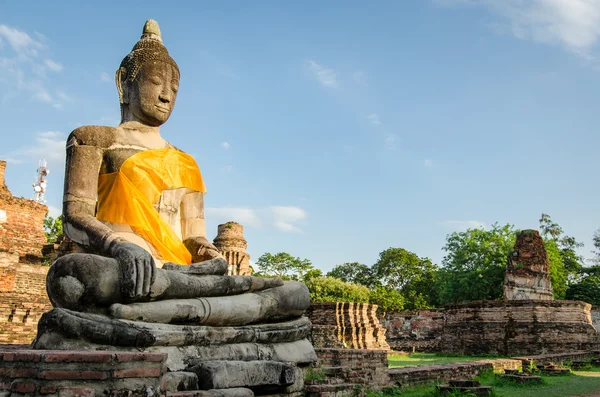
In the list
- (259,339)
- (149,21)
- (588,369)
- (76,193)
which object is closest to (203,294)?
(259,339)

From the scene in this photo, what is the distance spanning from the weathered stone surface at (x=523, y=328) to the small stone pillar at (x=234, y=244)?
458 inches

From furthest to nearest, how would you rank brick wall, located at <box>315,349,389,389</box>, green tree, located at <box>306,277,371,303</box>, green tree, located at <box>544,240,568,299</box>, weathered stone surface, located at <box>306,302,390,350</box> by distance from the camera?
green tree, located at <box>306,277,371,303</box>
green tree, located at <box>544,240,568,299</box>
weathered stone surface, located at <box>306,302,390,350</box>
brick wall, located at <box>315,349,389,389</box>

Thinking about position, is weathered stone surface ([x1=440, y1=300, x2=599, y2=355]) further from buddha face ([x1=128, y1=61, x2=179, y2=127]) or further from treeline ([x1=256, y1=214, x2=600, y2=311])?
buddha face ([x1=128, y1=61, x2=179, y2=127])

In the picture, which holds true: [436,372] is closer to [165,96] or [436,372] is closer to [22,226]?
[165,96]

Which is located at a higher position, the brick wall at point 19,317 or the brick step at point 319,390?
the brick wall at point 19,317

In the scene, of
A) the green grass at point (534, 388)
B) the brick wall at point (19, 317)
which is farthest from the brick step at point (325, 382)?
the brick wall at point (19, 317)

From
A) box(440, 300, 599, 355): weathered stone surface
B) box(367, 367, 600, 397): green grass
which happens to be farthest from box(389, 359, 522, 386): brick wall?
box(440, 300, 599, 355): weathered stone surface

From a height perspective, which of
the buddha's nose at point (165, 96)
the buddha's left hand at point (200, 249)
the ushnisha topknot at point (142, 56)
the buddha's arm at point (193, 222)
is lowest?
the buddha's left hand at point (200, 249)

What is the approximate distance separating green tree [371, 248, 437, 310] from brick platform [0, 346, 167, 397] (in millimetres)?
38889

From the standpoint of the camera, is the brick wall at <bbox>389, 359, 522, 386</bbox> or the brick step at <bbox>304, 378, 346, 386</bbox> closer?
the brick step at <bbox>304, 378, 346, 386</bbox>

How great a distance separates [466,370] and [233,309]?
6408 millimetres

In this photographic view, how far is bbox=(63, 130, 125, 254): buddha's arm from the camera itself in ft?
13.5

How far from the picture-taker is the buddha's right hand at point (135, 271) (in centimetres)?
341

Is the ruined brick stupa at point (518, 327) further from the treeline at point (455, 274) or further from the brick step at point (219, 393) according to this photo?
the brick step at point (219, 393)
